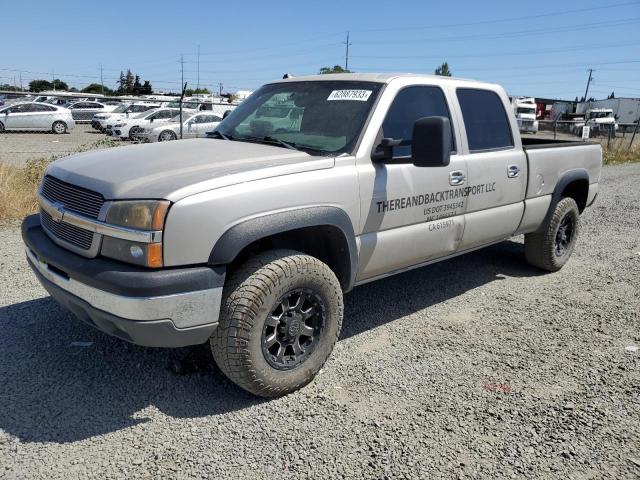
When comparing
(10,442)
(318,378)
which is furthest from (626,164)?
(10,442)

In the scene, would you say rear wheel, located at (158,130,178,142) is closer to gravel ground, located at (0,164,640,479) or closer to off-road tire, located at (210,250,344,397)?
gravel ground, located at (0,164,640,479)

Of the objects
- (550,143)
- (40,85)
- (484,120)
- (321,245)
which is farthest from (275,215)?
(40,85)

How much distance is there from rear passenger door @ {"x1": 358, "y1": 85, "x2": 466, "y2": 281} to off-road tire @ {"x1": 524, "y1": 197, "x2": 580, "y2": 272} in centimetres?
176

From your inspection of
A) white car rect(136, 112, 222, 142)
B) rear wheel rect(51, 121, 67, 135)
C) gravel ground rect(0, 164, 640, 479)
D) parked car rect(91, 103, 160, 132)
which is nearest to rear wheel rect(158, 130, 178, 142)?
white car rect(136, 112, 222, 142)

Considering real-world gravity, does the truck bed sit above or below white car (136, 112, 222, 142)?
above

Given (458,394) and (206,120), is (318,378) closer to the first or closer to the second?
(458,394)

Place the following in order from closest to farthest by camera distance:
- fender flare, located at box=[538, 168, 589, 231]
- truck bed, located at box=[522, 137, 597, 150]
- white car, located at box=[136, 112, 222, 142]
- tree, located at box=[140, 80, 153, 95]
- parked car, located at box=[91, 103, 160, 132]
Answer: truck bed, located at box=[522, 137, 597, 150] → fender flare, located at box=[538, 168, 589, 231] → white car, located at box=[136, 112, 222, 142] → parked car, located at box=[91, 103, 160, 132] → tree, located at box=[140, 80, 153, 95]

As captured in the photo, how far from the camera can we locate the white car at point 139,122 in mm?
22734

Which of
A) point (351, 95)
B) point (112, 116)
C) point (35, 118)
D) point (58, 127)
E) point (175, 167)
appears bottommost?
point (58, 127)

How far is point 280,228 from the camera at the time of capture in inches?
120

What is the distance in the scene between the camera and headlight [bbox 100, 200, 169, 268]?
2.68 m

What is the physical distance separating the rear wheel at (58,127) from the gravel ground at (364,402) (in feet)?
74.5

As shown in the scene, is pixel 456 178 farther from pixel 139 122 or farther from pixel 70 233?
pixel 139 122

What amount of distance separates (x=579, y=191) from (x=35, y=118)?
2437 centimetres
